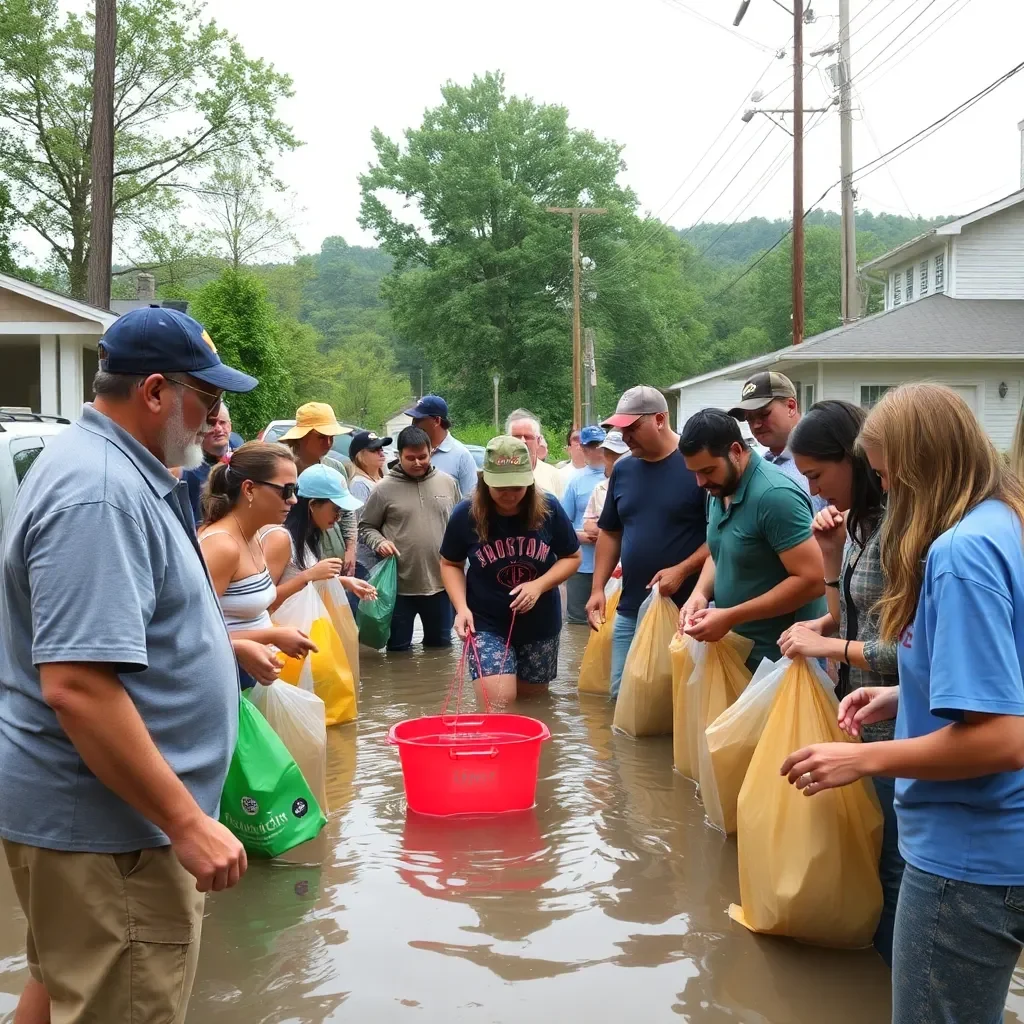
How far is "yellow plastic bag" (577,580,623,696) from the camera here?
284 inches

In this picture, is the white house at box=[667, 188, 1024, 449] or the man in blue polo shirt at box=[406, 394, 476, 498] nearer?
the man in blue polo shirt at box=[406, 394, 476, 498]

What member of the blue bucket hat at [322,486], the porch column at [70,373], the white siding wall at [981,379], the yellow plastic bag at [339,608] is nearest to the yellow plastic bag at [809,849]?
the blue bucket hat at [322,486]

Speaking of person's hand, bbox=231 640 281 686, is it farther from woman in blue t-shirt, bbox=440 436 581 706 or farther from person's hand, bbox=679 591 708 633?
woman in blue t-shirt, bbox=440 436 581 706

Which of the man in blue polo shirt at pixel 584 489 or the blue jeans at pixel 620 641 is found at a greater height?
the man in blue polo shirt at pixel 584 489

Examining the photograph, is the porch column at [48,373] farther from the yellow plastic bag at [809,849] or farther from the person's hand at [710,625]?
the yellow plastic bag at [809,849]

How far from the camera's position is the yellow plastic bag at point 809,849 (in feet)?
11.4

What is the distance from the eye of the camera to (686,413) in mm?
39594

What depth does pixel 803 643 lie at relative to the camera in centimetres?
357

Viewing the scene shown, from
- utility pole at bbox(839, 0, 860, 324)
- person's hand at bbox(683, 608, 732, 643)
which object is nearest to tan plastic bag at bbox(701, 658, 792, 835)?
person's hand at bbox(683, 608, 732, 643)

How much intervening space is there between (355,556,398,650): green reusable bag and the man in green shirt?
3737 mm

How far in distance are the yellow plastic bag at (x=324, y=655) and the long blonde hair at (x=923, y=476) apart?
396 centimetres

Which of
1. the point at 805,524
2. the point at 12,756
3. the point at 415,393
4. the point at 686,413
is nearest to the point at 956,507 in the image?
the point at 12,756

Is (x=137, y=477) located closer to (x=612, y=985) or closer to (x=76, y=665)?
(x=76, y=665)

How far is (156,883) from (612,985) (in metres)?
1.74
